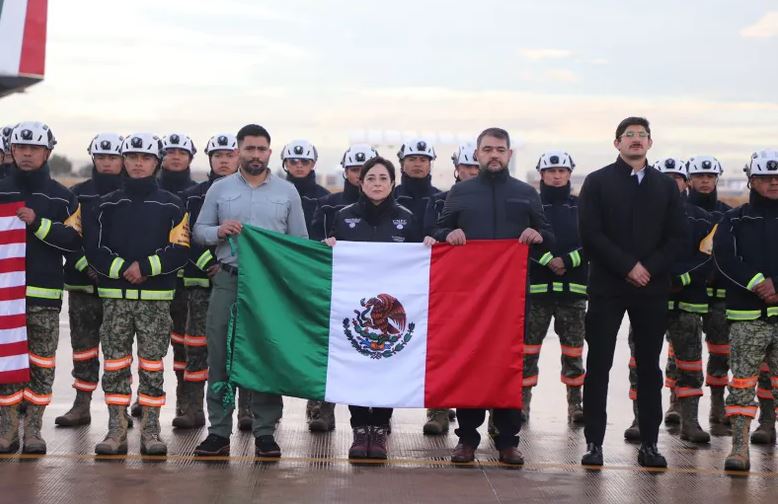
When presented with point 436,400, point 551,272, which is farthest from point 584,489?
point 551,272

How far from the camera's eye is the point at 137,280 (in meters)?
9.23

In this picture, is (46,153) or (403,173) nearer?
(46,153)

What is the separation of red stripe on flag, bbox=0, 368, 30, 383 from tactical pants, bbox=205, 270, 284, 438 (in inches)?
51.3

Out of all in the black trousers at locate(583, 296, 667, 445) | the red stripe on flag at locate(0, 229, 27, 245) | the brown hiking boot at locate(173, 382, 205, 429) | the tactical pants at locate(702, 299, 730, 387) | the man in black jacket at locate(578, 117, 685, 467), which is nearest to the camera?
the man in black jacket at locate(578, 117, 685, 467)

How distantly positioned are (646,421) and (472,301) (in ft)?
4.94

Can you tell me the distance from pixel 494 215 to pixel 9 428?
150 inches

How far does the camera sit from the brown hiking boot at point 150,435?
364 inches

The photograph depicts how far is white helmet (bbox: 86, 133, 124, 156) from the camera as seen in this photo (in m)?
11.0

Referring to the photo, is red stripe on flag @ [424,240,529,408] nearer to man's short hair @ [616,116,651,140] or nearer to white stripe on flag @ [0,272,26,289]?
man's short hair @ [616,116,651,140]

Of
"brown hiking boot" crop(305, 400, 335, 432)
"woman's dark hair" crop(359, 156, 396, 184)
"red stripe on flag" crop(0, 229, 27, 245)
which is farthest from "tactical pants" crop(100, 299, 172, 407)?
"woman's dark hair" crop(359, 156, 396, 184)

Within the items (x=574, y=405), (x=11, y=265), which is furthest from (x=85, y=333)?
(x=574, y=405)

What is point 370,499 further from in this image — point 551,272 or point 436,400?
point 551,272

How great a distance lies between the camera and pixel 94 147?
1102cm

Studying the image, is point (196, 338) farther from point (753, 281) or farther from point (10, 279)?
point (753, 281)
